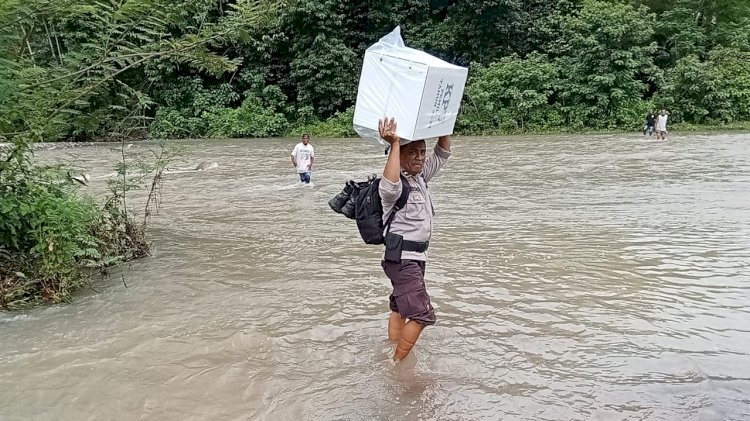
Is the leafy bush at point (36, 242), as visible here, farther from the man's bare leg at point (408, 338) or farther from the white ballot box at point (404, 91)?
the white ballot box at point (404, 91)

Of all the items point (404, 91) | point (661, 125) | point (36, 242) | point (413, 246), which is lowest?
point (36, 242)

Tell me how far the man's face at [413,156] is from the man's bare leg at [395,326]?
3.99ft

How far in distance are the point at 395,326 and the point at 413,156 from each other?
4.77 ft

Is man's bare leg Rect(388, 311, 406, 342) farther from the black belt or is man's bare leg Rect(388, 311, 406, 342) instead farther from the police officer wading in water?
the black belt

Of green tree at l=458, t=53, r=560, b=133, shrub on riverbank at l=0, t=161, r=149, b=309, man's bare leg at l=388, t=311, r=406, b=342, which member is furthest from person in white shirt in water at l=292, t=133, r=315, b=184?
green tree at l=458, t=53, r=560, b=133

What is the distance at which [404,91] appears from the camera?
13.2 ft

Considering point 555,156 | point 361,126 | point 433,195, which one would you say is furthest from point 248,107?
point 361,126

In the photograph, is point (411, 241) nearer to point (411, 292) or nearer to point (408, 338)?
point (411, 292)

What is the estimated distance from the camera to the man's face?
436 cm

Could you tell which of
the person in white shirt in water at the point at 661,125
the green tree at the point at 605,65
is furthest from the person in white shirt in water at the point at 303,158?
the green tree at the point at 605,65

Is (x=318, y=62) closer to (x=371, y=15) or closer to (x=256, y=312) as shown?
(x=371, y=15)

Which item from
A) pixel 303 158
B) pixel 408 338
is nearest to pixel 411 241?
pixel 408 338

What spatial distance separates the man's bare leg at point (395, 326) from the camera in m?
5.02

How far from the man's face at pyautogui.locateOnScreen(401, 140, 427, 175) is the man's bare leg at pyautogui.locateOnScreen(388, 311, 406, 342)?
1.22 m
